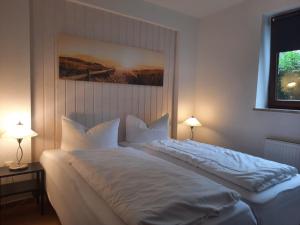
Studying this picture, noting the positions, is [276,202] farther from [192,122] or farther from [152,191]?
[192,122]

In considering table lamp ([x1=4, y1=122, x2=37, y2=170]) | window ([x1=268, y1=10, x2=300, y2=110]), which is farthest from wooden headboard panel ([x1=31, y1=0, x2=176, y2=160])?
window ([x1=268, y1=10, x2=300, y2=110])

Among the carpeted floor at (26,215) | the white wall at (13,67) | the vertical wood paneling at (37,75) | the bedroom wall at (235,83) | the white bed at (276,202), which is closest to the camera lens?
the white bed at (276,202)

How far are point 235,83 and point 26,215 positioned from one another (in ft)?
9.95

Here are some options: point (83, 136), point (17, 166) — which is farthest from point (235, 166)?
point (17, 166)

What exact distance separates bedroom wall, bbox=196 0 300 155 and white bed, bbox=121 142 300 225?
110cm

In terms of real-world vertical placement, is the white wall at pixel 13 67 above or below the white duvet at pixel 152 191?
above

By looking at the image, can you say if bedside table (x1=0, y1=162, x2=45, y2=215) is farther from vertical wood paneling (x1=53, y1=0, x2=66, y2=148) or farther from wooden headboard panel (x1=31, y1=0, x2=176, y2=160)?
vertical wood paneling (x1=53, y1=0, x2=66, y2=148)

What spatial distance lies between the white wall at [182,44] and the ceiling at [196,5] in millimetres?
96

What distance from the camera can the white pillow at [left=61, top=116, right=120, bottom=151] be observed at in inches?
94.7

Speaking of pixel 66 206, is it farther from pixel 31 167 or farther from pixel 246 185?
pixel 246 185

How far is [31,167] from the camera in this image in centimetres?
221

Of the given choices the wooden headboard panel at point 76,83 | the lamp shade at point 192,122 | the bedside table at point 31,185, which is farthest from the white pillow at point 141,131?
the bedside table at point 31,185

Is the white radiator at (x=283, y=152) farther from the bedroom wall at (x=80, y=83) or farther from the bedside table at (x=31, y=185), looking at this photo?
the bedside table at (x=31, y=185)

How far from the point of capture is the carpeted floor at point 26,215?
2027 millimetres
